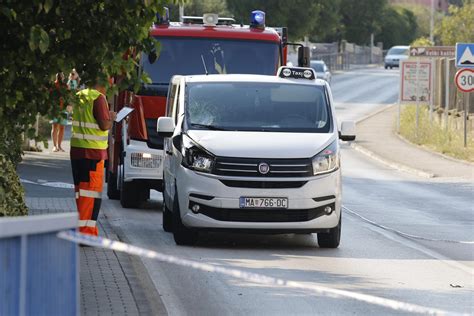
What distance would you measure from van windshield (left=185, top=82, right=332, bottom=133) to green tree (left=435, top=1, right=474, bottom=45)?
40.9m

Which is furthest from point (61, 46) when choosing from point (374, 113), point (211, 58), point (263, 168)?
point (374, 113)

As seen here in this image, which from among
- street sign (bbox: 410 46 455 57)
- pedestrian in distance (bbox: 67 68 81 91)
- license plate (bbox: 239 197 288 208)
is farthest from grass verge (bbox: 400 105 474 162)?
pedestrian in distance (bbox: 67 68 81 91)

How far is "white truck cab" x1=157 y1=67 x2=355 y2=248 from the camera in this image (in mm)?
14281

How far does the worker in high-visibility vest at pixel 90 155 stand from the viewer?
13922 mm

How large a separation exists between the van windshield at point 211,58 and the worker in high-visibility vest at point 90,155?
4843 millimetres

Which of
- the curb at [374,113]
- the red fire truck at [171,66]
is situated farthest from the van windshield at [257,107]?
the curb at [374,113]

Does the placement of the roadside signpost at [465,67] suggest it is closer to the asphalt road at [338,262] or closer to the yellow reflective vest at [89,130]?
the asphalt road at [338,262]

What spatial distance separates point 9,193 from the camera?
11625 mm

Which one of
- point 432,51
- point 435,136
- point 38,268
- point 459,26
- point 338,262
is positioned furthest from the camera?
point 459,26

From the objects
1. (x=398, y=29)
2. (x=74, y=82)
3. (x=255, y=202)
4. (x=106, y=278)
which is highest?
(x=74, y=82)

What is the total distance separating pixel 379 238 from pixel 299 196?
7.43 ft

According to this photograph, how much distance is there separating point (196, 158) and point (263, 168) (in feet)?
2.35

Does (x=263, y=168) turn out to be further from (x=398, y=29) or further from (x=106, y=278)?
(x=398, y=29)

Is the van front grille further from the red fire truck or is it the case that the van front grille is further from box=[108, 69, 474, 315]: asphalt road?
the red fire truck
